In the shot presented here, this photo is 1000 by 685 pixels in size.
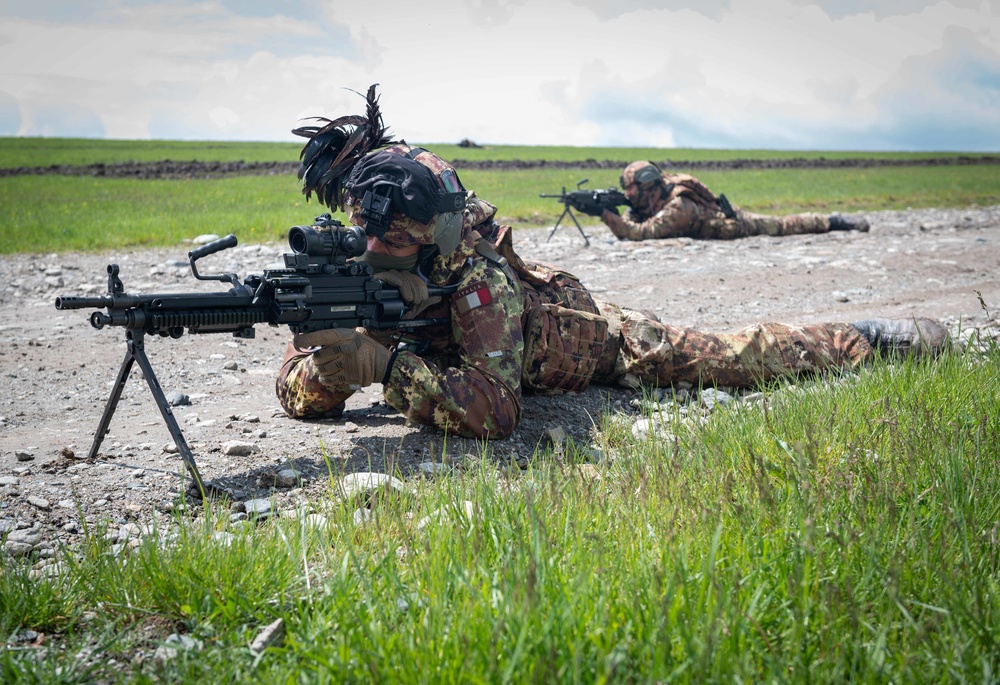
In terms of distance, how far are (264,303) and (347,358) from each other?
1.74 ft

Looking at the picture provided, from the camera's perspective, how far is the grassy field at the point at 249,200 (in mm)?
13359

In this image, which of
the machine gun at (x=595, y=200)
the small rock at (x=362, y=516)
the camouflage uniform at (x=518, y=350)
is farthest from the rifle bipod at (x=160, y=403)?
the machine gun at (x=595, y=200)

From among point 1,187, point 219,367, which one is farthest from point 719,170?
point 219,367

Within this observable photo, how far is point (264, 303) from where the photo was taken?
3994 mm

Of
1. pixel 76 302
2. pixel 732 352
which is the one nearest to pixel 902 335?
pixel 732 352

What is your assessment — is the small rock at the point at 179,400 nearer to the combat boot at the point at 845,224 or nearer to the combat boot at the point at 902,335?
the combat boot at the point at 902,335

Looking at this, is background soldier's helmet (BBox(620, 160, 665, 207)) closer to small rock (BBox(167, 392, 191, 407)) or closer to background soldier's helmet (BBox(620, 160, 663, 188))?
background soldier's helmet (BBox(620, 160, 663, 188))

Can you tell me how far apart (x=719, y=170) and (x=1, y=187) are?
110 feet

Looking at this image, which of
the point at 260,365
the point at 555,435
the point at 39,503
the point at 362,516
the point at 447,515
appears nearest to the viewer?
the point at 447,515

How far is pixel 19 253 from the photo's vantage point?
37.5 ft

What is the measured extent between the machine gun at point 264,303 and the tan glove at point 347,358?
7 centimetres

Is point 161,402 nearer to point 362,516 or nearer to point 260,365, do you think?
point 362,516

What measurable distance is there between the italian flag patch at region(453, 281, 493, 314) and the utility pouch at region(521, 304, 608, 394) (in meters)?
0.56

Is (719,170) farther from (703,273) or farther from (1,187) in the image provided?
(703,273)
